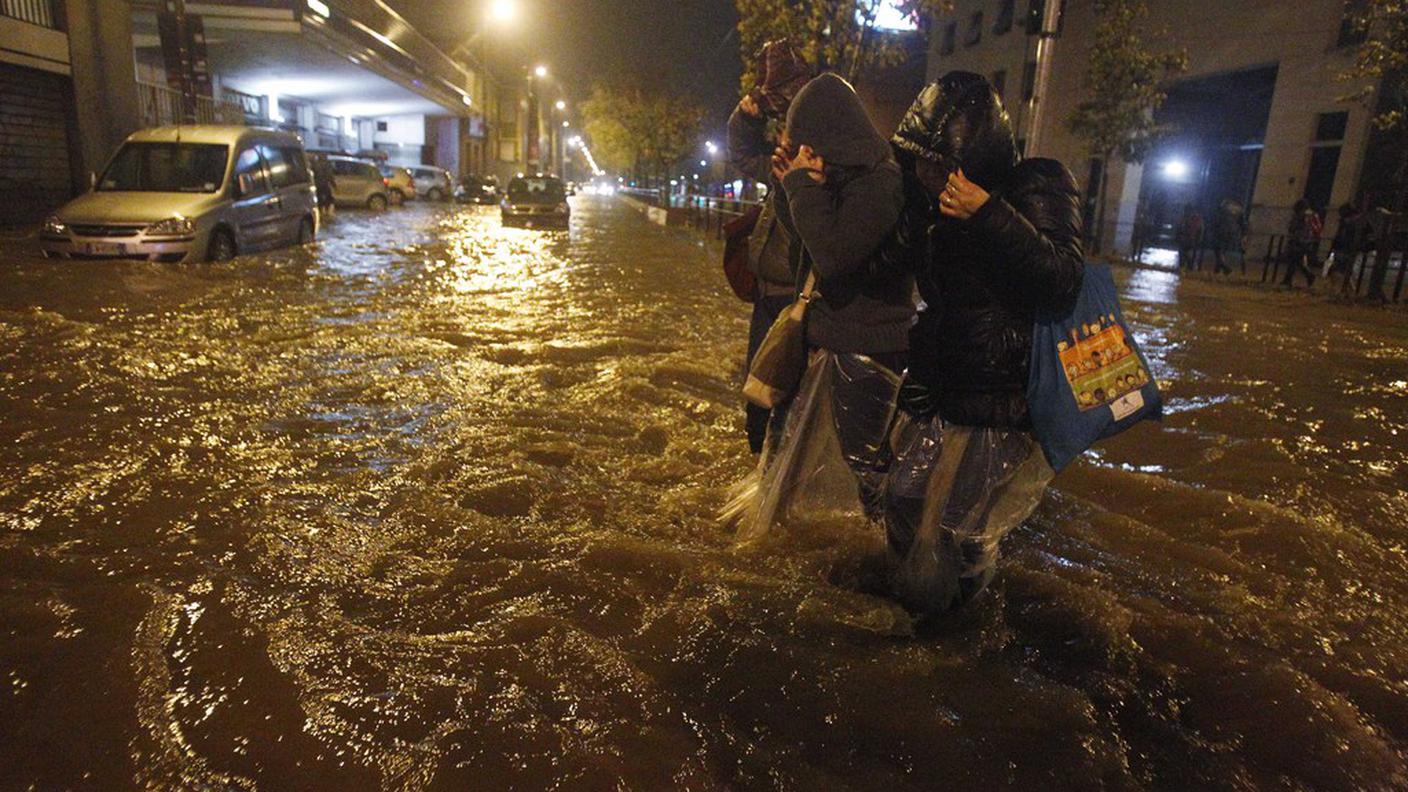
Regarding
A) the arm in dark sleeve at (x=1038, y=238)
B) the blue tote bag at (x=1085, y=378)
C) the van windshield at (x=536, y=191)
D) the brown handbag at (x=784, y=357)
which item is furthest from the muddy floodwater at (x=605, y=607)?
the van windshield at (x=536, y=191)

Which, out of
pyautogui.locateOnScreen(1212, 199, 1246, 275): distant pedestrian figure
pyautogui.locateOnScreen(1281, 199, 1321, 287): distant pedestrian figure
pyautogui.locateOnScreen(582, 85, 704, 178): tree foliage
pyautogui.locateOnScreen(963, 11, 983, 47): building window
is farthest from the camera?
pyautogui.locateOnScreen(582, 85, 704, 178): tree foliage

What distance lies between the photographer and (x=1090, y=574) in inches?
127

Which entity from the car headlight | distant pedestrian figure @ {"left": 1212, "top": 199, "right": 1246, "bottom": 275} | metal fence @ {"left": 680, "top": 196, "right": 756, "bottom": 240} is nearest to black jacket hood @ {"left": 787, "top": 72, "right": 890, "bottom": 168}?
the car headlight

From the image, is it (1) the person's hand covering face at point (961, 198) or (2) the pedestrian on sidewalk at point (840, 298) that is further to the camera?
(2) the pedestrian on sidewalk at point (840, 298)

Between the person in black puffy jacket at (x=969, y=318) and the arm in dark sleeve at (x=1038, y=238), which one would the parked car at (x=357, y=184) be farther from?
the arm in dark sleeve at (x=1038, y=238)

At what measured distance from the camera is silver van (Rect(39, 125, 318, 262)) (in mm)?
10250

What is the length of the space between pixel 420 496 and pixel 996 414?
2.53 m

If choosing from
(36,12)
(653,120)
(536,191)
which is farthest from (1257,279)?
(653,120)

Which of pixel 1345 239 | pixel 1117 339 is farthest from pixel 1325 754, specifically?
pixel 1345 239

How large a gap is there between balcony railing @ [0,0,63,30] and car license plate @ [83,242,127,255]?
296 inches

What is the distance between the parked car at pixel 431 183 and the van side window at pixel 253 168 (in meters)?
25.1

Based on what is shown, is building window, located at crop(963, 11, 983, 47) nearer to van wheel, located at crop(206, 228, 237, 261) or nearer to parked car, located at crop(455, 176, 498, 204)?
parked car, located at crop(455, 176, 498, 204)

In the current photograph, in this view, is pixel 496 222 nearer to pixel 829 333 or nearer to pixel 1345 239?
pixel 1345 239

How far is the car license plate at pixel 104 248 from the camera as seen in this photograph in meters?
10.2
